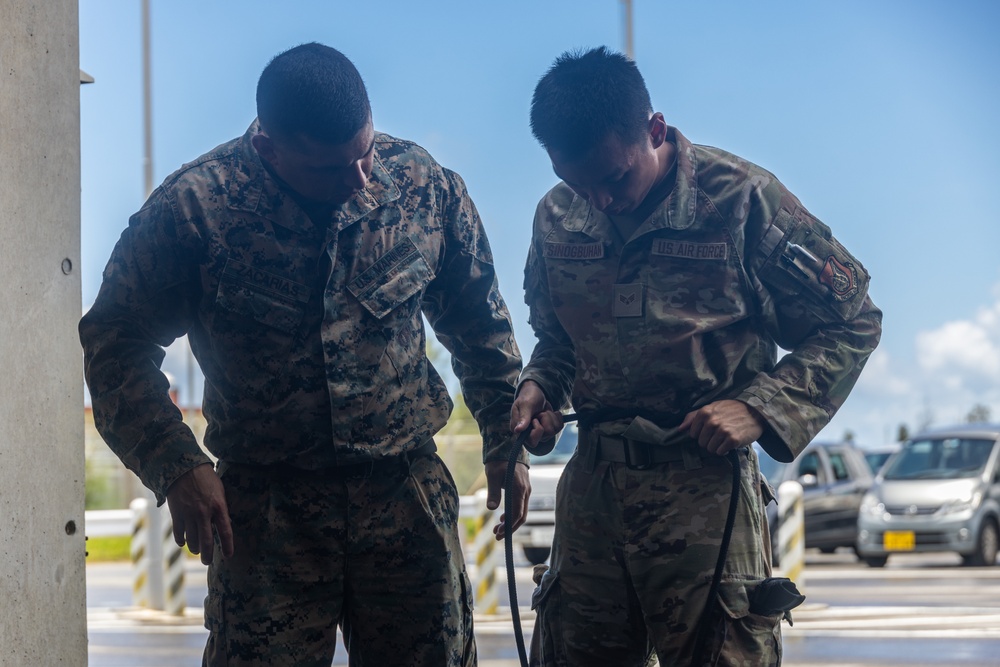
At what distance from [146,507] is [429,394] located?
9136 mm

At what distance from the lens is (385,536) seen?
325 centimetres

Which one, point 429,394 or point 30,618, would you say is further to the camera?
Result: point 30,618

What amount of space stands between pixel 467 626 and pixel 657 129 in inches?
53.3

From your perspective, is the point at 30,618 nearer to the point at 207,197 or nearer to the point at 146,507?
the point at 207,197

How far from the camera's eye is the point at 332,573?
3.22 metres

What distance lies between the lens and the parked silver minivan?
16062 millimetres

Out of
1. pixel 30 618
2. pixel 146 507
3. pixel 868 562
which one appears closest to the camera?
pixel 30 618

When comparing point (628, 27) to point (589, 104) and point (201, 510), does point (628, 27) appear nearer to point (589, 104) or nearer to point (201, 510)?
point (589, 104)

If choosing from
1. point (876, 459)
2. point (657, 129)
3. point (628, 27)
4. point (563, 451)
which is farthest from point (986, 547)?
point (657, 129)

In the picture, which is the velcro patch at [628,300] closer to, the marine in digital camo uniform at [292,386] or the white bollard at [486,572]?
the marine in digital camo uniform at [292,386]

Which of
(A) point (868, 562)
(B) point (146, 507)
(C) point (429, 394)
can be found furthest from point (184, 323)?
(A) point (868, 562)

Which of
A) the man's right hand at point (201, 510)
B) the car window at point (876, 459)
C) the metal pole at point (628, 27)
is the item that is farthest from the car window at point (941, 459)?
the man's right hand at point (201, 510)

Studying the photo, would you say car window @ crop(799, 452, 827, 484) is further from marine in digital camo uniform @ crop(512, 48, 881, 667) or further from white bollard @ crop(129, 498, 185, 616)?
marine in digital camo uniform @ crop(512, 48, 881, 667)

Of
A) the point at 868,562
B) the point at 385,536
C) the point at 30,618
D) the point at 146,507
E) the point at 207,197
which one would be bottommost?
the point at 868,562
